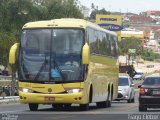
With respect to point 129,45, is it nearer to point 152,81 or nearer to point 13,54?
point 152,81

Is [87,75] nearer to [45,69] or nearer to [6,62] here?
[45,69]

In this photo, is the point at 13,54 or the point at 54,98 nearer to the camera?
the point at 54,98

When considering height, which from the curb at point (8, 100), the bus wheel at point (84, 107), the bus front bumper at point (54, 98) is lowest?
the curb at point (8, 100)

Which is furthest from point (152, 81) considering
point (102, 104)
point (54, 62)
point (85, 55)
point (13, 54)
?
point (13, 54)

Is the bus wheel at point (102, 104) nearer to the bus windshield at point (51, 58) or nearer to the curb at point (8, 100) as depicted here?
the bus windshield at point (51, 58)

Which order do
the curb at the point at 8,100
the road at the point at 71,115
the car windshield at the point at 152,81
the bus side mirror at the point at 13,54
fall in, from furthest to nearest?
the curb at the point at 8,100
the car windshield at the point at 152,81
the bus side mirror at the point at 13,54
the road at the point at 71,115

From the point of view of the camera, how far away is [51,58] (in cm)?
2827

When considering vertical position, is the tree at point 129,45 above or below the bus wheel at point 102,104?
above

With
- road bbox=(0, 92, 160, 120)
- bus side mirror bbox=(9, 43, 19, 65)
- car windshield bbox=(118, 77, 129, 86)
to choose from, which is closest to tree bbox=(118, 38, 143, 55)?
car windshield bbox=(118, 77, 129, 86)

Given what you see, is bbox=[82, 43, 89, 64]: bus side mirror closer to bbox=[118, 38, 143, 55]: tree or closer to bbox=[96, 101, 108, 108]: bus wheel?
bbox=[96, 101, 108, 108]: bus wheel

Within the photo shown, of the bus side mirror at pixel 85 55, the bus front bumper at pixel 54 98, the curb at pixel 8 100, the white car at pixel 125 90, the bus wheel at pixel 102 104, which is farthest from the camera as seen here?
the white car at pixel 125 90

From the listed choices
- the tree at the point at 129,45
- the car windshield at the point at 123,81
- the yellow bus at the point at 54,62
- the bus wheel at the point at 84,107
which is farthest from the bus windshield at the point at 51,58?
the tree at the point at 129,45

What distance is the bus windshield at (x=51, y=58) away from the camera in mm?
28172

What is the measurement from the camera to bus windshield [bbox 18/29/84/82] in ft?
92.4
